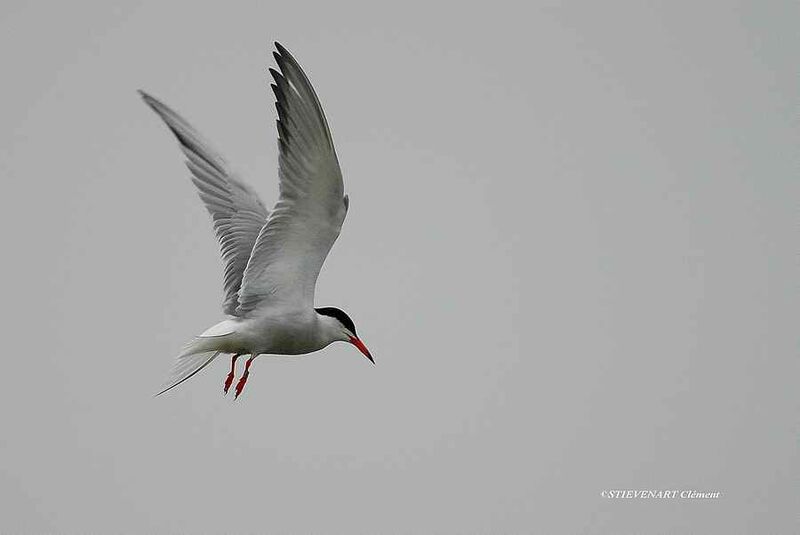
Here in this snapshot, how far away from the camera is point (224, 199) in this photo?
888 centimetres

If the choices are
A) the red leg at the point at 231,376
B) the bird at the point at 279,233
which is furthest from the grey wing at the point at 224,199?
the red leg at the point at 231,376

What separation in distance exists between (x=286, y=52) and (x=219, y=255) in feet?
9.53

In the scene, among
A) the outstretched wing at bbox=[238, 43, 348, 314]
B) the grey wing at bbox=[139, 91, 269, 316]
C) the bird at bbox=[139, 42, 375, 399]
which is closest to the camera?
the outstretched wing at bbox=[238, 43, 348, 314]

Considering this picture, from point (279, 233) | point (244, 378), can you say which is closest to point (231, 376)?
point (244, 378)

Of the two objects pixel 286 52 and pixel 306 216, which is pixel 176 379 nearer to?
pixel 306 216

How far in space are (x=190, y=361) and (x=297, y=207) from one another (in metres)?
1.45

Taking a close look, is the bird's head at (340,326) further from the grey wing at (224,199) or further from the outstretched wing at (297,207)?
the grey wing at (224,199)

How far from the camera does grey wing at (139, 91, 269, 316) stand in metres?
8.64

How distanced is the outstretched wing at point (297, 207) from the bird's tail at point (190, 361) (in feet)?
1.16

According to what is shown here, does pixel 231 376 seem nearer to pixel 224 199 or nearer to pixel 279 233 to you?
pixel 279 233

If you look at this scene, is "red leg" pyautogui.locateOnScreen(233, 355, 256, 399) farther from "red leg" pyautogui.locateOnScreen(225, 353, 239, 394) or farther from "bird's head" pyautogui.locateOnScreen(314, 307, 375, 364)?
"bird's head" pyautogui.locateOnScreen(314, 307, 375, 364)

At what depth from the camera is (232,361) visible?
793cm

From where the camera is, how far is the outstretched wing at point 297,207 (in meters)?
6.36

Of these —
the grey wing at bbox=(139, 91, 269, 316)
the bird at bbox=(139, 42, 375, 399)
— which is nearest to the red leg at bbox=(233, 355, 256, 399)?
the bird at bbox=(139, 42, 375, 399)
